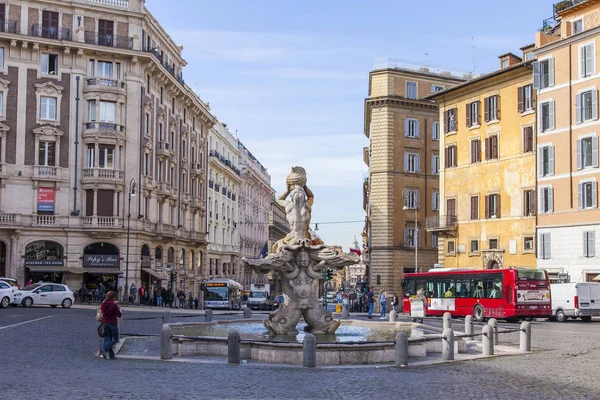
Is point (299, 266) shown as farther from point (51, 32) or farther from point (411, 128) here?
point (411, 128)

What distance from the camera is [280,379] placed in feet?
51.1

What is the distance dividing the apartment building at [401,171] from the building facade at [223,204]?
2222 cm

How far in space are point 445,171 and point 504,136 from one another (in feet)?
21.6

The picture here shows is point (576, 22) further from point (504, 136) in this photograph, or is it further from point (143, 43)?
point (143, 43)

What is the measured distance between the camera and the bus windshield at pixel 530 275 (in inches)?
1551

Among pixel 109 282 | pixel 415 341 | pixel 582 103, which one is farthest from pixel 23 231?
pixel 415 341

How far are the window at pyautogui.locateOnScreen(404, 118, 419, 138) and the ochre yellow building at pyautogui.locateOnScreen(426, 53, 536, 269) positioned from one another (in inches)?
329

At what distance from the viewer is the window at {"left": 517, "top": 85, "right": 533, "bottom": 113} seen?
52312mm

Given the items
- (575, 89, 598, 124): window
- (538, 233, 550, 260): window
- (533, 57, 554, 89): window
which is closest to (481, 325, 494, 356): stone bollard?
(575, 89, 598, 124): window

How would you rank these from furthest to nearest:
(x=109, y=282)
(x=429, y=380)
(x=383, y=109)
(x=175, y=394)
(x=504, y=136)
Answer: (x=383, y=109) < (x=109, y=282) < (x=504, y=136) < (x=429, y=380) < (x=175, y=394)

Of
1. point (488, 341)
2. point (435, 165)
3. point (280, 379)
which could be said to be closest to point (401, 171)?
point (435, 165)

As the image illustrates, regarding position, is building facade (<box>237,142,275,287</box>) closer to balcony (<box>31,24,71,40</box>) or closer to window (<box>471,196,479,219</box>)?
balcony (<box>31,24,71,40</box>)

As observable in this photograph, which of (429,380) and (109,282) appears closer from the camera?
(429,380)

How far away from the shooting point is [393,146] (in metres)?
68.8
